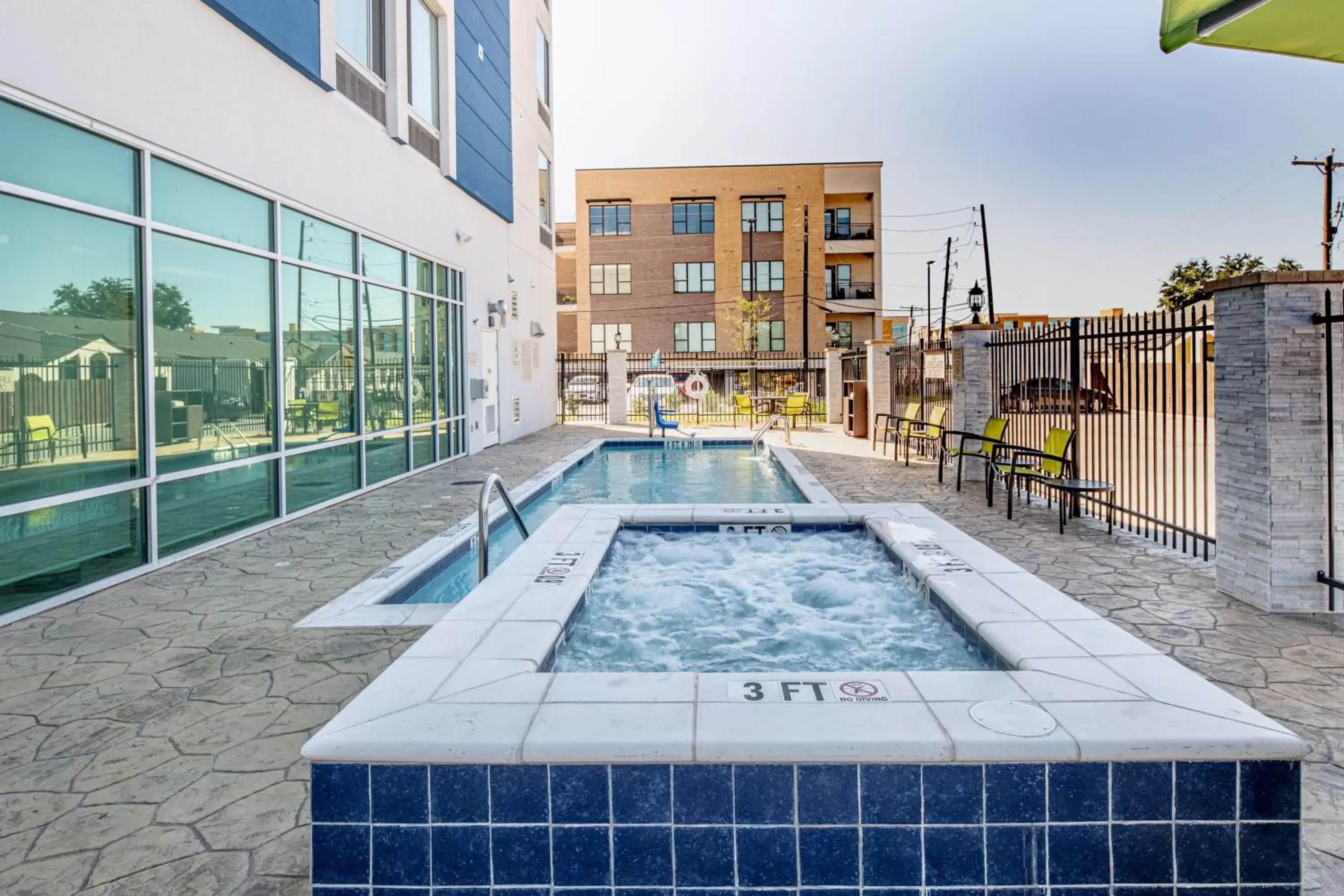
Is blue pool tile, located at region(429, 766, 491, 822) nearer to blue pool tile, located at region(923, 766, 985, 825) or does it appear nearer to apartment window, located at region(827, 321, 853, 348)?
blue pool tile, located at region(923, 766, 985, 825)

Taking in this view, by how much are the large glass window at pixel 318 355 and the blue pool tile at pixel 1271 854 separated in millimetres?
7868

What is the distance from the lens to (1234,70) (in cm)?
1565

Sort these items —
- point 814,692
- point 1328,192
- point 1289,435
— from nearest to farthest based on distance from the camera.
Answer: point 814,692
point 1289,435
point 1328,192

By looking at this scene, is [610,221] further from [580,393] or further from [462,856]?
[462,856]

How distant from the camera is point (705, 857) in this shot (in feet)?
7.29

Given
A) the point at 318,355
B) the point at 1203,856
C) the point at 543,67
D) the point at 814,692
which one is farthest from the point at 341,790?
the point at 543,67

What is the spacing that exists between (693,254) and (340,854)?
3789cm

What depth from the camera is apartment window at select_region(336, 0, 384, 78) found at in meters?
8.95

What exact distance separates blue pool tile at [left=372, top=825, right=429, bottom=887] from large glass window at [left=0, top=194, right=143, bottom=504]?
4.07 m

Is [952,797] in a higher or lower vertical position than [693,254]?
lower

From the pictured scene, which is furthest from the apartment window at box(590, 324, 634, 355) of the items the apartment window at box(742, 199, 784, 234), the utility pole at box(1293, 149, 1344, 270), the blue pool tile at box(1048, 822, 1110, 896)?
the blue pool tile at box(1048, 822, 1110, 896)

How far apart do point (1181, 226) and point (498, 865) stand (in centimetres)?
5441

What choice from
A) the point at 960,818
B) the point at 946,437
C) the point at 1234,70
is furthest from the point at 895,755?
the point at 1234,70

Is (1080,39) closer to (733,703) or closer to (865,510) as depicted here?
(865,510)
